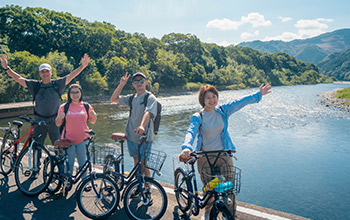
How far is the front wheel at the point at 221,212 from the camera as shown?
254 cm

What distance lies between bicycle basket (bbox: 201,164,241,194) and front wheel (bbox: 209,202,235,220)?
158 mm

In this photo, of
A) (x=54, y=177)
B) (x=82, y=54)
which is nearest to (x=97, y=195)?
(x=54, y=177)

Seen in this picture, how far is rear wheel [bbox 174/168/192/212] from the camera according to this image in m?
3.38

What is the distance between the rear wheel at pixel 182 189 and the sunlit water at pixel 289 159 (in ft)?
18.1

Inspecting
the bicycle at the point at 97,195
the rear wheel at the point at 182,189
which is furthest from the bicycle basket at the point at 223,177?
the bicycle at the point at 97,195

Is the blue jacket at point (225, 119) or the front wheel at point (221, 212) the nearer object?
the front wheel at point (221, 212)

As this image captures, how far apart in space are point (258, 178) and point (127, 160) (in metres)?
5.70

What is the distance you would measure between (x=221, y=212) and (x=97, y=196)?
1798mm

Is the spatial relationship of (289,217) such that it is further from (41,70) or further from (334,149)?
(334,149)

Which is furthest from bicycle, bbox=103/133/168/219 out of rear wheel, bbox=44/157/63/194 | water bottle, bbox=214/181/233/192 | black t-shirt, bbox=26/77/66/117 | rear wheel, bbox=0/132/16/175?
rear wheel, bbox=0/132/16/175

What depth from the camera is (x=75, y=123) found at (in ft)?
13.3

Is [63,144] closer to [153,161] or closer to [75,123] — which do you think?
[75,123]

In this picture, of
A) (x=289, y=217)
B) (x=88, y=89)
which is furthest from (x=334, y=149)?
(x=88, y=89)

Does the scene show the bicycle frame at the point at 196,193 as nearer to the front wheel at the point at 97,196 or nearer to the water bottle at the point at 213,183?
the water bottle at the point at 213,183
